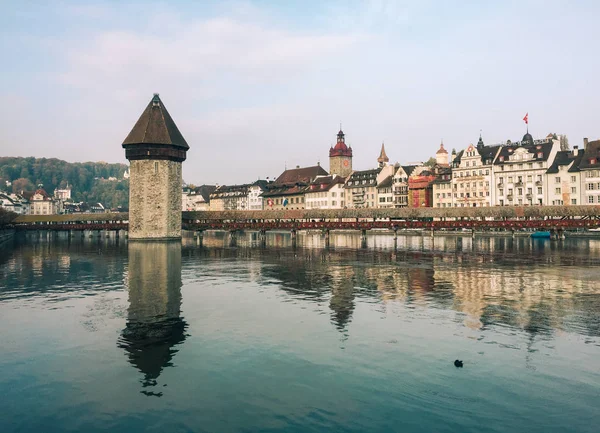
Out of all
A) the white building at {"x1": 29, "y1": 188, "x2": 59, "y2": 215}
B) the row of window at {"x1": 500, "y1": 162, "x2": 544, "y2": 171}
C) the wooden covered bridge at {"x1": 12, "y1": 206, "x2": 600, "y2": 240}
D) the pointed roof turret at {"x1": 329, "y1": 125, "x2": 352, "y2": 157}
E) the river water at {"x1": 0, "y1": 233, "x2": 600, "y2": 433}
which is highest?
the pointed roof turret at {"x1": 329, "y1": 125, "x2": 352, "y2": 157}

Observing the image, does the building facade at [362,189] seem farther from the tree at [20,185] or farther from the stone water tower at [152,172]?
the tree at [20,185]

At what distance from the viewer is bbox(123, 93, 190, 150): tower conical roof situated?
6284cm

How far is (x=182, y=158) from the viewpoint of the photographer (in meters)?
65.9

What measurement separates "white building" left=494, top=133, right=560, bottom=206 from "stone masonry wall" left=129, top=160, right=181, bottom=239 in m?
50.9

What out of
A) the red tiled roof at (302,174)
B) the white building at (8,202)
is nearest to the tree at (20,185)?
the white building at (8,202)

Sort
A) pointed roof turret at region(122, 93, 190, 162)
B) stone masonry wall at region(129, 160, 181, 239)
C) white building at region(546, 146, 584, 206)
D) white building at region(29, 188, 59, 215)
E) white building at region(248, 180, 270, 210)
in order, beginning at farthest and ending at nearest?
white building at region(29, 188, 59, 215) → white building at region(248, 180, 270, 210) → white building at region(546, 146, 584, 206) → stone masonry wall at region(129, 160, 181, 239) → pointed roof turret at region(122, 93, 190, 162)

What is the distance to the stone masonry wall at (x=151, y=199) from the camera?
63.8 meters

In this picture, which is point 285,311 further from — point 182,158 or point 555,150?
point 555,150

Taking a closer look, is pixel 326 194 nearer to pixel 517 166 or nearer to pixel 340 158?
pixel 340 158

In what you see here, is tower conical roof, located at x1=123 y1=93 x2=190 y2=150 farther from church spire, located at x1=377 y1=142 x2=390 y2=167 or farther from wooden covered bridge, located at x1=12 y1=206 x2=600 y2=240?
church spire, located at x1=377 y1=142 x2=390 y2=167

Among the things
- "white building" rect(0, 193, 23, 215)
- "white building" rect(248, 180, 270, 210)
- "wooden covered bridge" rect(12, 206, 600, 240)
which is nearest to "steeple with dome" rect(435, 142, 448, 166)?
"wooden covered bridge" rect(12, 206, 600, 240)

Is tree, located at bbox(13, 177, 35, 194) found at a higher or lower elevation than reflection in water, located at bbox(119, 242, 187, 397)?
higher

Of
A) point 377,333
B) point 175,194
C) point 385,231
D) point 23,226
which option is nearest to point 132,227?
point 175,194

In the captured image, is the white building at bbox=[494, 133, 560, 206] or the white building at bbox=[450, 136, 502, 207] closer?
the white building at bbox=[494, 133, 560, 206]
